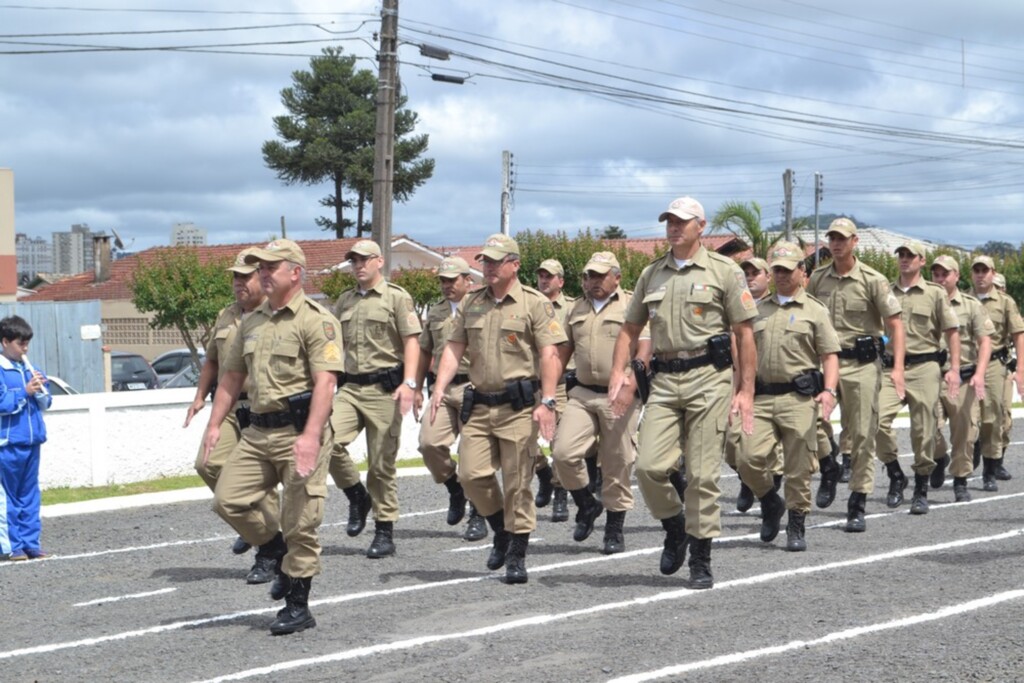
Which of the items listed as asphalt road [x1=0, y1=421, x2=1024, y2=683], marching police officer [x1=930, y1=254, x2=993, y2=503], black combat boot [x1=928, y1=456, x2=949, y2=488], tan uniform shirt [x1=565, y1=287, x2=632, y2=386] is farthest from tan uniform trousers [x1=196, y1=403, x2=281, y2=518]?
black combat boot [x1=928, y1=456, x2=949, y2=488]

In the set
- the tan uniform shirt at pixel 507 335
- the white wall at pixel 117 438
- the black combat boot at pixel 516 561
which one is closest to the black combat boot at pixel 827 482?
the tan uniform shirt at pixel 507 335

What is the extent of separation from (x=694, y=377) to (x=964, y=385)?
598cm

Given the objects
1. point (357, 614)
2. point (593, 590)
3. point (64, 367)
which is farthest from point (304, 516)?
point (64, 367)

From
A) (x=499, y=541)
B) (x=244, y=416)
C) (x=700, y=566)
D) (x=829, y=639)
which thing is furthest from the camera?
(x=499, y=541)

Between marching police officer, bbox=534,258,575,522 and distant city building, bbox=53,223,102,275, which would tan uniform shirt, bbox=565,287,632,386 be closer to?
marching police officer, bbox=534,258,575,522

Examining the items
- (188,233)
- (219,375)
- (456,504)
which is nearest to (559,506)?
(456,504)

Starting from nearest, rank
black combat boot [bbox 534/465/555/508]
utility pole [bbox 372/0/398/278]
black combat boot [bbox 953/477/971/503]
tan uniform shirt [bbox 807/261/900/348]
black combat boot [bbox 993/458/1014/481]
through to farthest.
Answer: tan uniform shirt [bbox 807/261/900/348]
black combat boot [bbox 534/465/555/508]
black combat boot [bbox 953/477/971/503]
black combat boot [bbox 993/458/1014/481]
utility pole [bbox 372/0/398/278]

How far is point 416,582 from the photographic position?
364 inches

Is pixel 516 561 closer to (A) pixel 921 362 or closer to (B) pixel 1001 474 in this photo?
(A) pixel 921 362

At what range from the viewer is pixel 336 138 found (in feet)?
249

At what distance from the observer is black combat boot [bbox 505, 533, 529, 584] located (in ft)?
29.6

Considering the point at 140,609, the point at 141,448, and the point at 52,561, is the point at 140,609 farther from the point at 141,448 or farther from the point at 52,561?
the point at 141,448

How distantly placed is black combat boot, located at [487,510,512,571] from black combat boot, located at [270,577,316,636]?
1864mm

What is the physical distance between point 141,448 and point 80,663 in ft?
30.1
